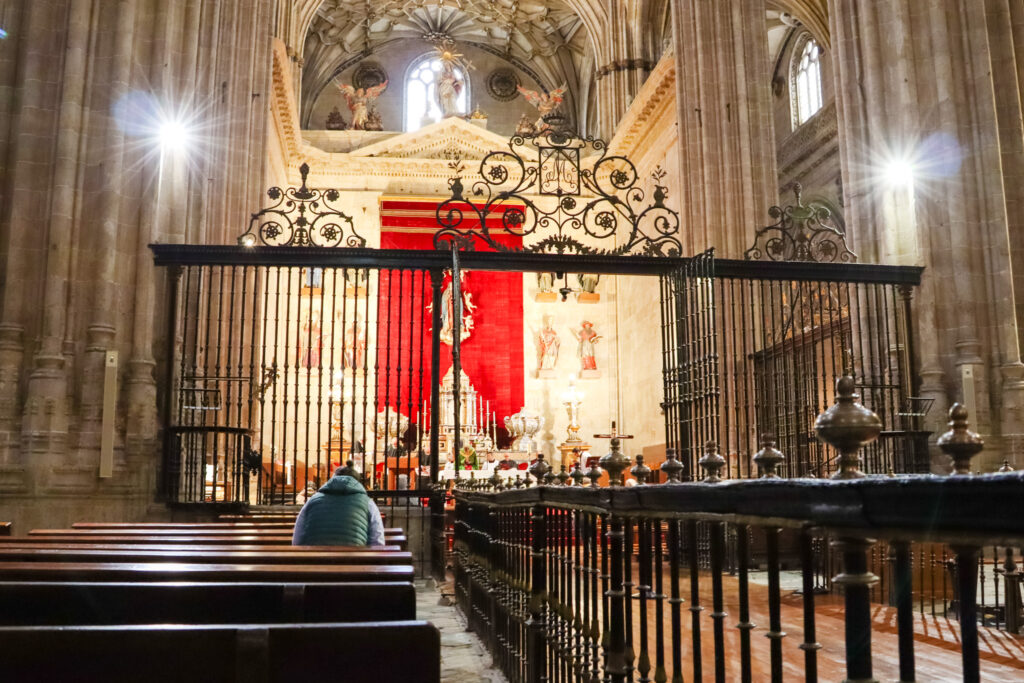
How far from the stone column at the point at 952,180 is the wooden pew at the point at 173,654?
8.84 metres

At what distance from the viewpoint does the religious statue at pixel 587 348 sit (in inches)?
882

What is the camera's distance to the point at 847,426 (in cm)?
136

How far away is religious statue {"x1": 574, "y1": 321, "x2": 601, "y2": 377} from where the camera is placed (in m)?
22.4

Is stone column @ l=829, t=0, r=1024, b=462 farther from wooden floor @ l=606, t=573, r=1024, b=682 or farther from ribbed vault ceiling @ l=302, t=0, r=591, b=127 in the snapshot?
ribbed vault ceiling @ l=302, t=0, r=591, b=127

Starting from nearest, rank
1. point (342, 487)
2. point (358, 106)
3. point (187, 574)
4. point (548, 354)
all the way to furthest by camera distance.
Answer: point (187, 574) → point (342, 487) → point (548, 354) → point (358, 106)

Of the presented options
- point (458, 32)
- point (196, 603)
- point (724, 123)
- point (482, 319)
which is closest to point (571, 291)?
point (724, 123)

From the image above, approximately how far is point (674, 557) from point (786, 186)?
22381mm

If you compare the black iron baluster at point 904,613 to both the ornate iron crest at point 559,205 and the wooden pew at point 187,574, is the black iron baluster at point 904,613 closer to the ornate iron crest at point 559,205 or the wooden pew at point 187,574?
the wooden pew at point 187,574

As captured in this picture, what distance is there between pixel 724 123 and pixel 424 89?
1681 centimetres

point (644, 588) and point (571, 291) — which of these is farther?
point (571, 291)

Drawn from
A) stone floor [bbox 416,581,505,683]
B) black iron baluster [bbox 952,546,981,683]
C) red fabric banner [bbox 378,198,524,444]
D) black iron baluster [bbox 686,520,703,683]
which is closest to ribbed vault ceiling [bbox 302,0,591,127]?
red fabric banner [bbox 378,198,524,444]

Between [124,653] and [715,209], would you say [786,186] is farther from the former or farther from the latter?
[124,653]

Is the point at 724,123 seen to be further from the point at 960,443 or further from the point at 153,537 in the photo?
the point at 960,443

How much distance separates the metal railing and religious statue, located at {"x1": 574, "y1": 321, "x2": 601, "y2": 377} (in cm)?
1711
